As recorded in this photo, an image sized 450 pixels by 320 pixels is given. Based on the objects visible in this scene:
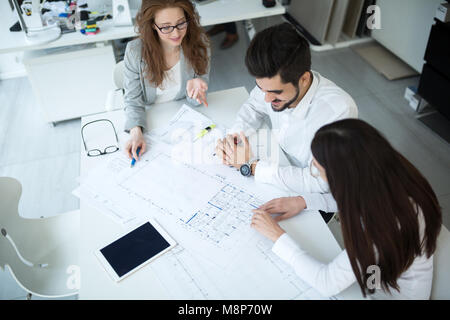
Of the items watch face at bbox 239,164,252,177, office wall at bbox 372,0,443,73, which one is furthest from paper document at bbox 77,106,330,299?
office wall at bbox 372,0,443,73

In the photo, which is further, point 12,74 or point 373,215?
point 12,74

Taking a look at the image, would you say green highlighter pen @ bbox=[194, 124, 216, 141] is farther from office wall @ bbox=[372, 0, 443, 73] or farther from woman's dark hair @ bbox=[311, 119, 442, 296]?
A: office wall @ bbox=[372, 0, 443, 73]

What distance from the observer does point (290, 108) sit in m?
1.47

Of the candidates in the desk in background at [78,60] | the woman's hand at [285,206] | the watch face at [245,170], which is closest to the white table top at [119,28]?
the desk in background at [78,60]

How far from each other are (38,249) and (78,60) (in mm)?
1544

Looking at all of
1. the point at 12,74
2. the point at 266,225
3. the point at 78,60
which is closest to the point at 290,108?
the point at 266,225

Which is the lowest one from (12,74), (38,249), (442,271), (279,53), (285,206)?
(12,74)

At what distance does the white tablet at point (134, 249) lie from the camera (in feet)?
3.73

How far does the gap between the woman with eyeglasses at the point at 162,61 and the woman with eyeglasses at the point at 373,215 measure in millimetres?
834

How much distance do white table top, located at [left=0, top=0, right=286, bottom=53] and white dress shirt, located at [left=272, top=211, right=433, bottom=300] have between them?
1.88m

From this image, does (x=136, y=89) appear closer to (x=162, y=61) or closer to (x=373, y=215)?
(x=162, y=61)

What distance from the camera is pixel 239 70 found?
3.43 meters

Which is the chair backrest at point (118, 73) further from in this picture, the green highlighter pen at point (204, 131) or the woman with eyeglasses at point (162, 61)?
the green highlighter pen at point (204, 131)

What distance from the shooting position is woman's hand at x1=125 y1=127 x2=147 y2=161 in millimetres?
1495
